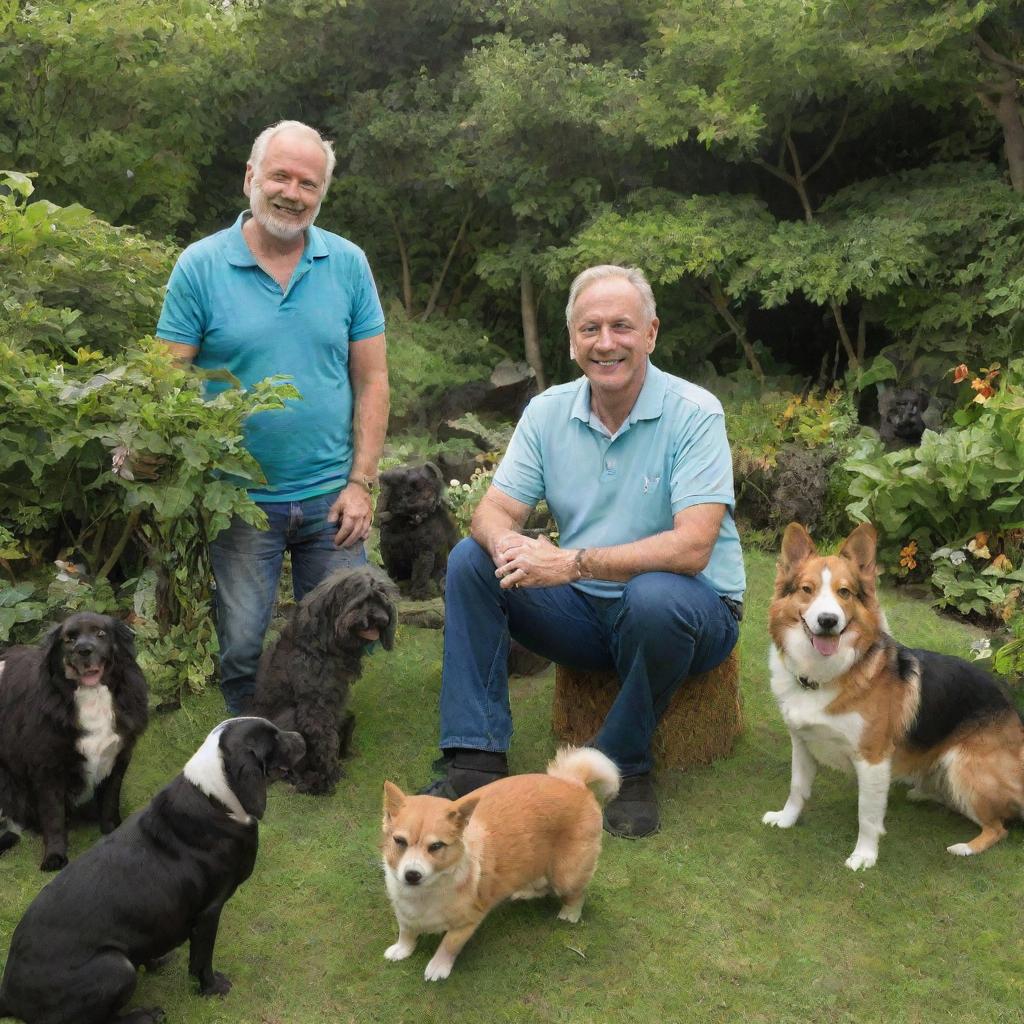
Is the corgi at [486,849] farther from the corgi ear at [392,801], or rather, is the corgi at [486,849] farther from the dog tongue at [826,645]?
the dog tongue at [826,645]

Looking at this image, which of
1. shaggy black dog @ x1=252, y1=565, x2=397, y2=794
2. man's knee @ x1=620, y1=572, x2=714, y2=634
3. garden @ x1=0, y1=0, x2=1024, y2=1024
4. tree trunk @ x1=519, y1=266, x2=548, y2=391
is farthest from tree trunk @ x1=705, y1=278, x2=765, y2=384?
shaggy black dog @ x1=252, y1=565, x2=397, y2=794

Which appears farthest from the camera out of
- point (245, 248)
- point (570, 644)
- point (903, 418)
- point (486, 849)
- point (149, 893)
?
point (903, 418)

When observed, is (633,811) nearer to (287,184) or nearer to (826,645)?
(826,645)

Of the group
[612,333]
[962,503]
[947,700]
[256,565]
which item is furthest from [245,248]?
[962,503]

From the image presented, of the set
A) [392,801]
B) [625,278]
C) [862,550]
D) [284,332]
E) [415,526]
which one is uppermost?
[625,278]

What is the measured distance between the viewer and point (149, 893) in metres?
2.37

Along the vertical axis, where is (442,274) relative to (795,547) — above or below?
above

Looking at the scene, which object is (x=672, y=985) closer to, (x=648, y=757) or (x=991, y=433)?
(x=648, y=757)

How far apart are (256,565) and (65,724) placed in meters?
0.96

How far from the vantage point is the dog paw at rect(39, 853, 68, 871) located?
10.0 ft

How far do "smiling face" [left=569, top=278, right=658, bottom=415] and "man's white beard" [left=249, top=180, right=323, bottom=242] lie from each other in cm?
105

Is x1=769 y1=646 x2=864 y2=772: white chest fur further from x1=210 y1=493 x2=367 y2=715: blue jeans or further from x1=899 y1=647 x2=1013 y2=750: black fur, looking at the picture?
x1=210 y1=493 x2=367 y2=715: blue jeans

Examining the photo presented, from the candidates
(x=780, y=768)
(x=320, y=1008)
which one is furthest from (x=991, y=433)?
(x=320, y=1008)

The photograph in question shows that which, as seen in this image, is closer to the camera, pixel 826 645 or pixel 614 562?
pixel 826 645
